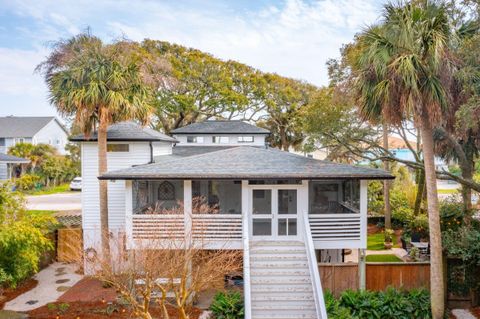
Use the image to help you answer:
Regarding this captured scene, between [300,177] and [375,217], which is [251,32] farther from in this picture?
[375,217]

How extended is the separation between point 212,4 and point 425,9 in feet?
30.5

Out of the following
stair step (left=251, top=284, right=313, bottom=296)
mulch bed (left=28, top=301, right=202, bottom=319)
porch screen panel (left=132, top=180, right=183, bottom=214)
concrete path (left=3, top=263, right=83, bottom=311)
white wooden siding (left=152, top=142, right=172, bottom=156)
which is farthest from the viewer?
white wooden siding (left=152, top=142, right=172, bottom=156)

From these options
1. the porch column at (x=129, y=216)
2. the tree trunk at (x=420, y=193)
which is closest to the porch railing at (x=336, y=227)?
the porch column at (x=129, y=216)

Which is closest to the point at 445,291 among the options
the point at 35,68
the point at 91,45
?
the point at 91,45

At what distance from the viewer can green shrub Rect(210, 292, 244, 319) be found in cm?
1111

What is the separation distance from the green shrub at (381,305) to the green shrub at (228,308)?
2.83 meters

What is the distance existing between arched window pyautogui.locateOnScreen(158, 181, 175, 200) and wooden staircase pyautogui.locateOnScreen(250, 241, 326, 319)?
5.20m

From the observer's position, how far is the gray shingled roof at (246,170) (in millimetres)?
11945

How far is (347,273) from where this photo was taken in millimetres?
12438

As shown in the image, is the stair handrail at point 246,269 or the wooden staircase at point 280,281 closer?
the stair handrail at point 246,269

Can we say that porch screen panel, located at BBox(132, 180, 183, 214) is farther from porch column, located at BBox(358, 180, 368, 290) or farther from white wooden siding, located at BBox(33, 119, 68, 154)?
white wooden siding, located at BBox(33, 119, 68, 154)

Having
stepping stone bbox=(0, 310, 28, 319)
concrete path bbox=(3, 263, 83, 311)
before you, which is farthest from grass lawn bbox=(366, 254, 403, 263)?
stepping stone bbox=(0, 310, 28, 319)

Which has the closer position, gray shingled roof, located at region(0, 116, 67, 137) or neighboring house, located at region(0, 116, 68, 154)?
neighboring house, located at region(0, 116, 68, 154)

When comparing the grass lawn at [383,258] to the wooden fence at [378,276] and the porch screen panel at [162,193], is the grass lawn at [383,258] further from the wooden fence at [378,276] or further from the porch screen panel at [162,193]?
the porch screen panel at [162,193]
